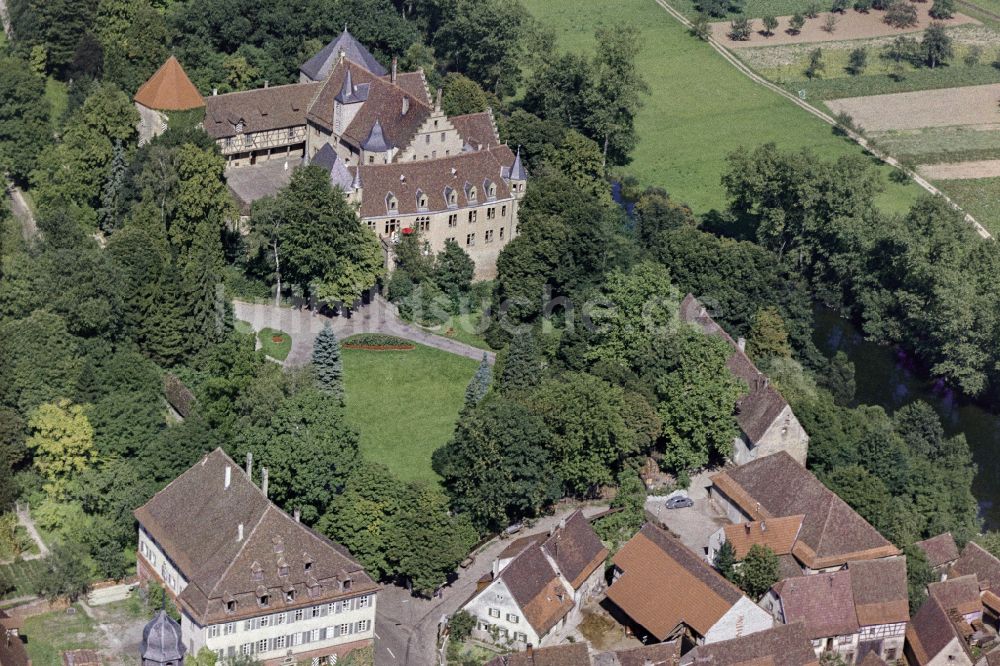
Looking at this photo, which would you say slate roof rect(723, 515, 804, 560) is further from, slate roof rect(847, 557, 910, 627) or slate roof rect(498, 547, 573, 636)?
slate roof rect(498, 547, 573, 636)

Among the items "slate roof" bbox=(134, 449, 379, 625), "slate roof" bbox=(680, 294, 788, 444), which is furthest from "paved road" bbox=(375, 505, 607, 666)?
"slate roof" bbox=(680, 294, 788, 444)

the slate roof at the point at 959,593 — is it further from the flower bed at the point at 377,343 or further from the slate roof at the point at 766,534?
the flower bed at the point at 377,343

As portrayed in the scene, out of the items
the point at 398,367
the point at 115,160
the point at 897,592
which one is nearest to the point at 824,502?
the point at 897,592

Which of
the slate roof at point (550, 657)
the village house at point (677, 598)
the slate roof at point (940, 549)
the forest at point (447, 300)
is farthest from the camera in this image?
the slate roof at point (940, 549)

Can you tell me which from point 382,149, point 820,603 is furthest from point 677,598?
point 382,149

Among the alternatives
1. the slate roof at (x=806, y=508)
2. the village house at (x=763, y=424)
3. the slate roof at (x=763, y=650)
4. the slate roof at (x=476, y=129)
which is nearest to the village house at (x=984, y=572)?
the slate roof at (x=806, y=508)

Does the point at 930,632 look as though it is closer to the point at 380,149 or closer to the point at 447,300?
the point at 447,300
